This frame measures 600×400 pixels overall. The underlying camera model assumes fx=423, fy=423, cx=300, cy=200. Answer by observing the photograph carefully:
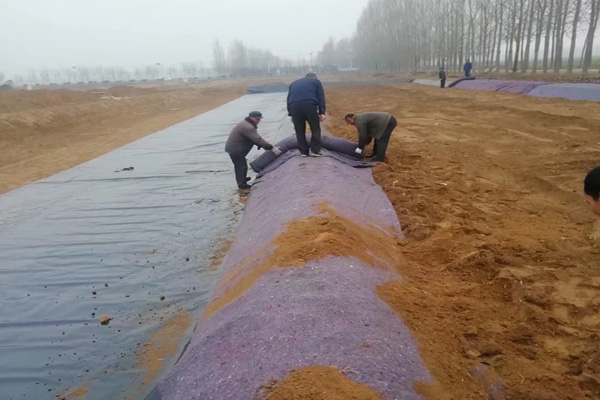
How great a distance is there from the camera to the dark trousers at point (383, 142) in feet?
24.6

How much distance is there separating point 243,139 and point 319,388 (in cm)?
592

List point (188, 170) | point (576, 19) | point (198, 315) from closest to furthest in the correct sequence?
point (198, 315)
point (188, 170)
point (576, 19)

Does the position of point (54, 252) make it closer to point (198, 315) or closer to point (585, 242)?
point (198, 315)

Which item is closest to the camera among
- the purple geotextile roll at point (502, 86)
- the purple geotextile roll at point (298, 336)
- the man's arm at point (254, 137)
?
the purple geotextile roll at point (298, 336)

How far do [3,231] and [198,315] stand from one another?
13.4 feet

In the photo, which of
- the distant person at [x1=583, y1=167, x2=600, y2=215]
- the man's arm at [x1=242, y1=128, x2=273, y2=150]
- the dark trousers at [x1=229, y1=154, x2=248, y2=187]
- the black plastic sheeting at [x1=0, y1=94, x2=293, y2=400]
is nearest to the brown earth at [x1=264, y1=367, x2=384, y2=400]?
the black plastic sheeting at [x1=0, y1=94, x2=293, y2=400]

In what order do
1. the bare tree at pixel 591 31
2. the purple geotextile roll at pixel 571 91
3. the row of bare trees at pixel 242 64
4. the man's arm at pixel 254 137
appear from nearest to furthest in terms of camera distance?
the man's arm at pixel 254 137, the purple geotextile roll at pixel 571 91, the bare tree at pixel 591 31, the row of bare trees at pixel 242 64

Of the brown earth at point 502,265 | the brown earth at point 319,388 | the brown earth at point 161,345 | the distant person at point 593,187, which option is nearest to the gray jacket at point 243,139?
the brown earth at point 502,265

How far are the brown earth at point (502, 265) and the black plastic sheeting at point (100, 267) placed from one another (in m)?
2.03

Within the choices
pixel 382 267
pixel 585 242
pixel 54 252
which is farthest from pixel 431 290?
pixel 54 252

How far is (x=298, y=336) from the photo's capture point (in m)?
2.32

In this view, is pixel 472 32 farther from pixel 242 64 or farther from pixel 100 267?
pixel 242 64

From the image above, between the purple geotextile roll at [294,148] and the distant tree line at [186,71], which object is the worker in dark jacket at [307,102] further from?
the distant tree line at [186,71]

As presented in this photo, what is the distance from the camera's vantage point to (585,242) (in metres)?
4.40
